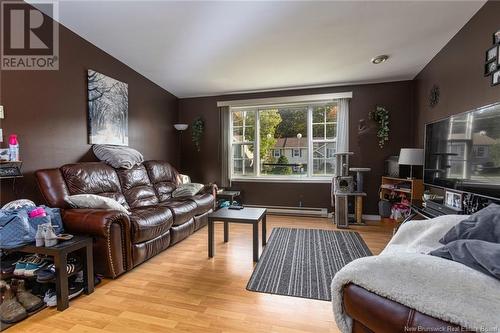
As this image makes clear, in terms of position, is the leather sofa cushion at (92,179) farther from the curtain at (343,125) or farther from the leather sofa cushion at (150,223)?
the curtain at (343,125)

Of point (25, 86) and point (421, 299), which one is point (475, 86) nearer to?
point (421, 299)

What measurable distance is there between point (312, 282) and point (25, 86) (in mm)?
3234

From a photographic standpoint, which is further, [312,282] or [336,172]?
[336,172]

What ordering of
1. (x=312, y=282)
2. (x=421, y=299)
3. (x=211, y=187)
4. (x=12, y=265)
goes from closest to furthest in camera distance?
(x=421, y=299) → (x=12, y=265) → (x=312, y=282) → (x=211, y=187)

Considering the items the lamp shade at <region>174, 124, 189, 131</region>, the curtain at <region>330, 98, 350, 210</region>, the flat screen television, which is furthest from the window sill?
the flat screen television

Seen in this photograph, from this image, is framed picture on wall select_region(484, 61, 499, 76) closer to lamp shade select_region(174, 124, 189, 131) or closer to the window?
the window

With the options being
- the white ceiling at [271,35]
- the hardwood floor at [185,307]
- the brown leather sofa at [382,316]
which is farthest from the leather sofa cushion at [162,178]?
the brown leather sofa at [382,316]

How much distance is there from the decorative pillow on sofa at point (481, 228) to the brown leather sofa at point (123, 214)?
2379 millimetres

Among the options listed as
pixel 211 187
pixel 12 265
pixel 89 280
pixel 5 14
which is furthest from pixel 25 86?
pixel 211 187

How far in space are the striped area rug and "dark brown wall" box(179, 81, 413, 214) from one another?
106 cm

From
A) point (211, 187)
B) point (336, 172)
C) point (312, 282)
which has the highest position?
point (336, 172)

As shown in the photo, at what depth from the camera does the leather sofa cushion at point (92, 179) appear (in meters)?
2.50

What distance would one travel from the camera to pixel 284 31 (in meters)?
2.60

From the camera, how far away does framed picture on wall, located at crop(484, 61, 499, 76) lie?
6.41 feet
